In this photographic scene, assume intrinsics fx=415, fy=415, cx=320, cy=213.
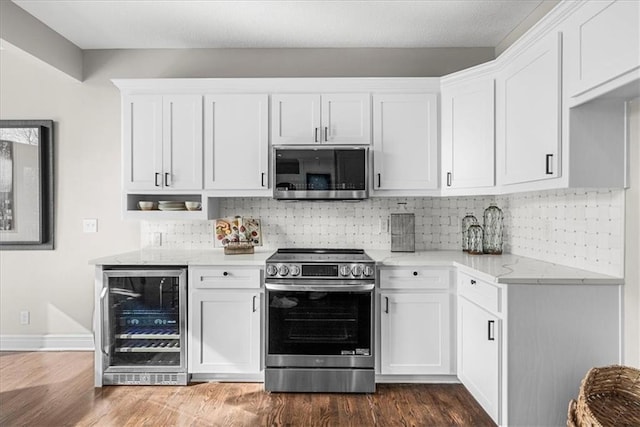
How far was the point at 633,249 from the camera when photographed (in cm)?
197

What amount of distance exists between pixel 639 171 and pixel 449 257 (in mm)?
1368

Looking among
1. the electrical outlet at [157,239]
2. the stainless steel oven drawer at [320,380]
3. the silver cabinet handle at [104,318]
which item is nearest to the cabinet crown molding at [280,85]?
the electrical outlet at [157,239]

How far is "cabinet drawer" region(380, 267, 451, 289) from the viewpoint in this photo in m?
2.90

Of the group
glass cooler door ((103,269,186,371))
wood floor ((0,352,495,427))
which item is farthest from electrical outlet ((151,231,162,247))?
wood floor ((0,352,495,427))

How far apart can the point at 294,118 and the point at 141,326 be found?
1.90 m

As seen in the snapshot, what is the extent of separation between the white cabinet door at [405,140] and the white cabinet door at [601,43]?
1237mm

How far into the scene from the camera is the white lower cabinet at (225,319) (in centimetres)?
293

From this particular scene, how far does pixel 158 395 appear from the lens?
9.17ft

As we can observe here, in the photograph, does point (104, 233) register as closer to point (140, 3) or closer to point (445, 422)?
point (140, 3)

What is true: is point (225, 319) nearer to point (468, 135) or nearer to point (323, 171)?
point (323, 171)

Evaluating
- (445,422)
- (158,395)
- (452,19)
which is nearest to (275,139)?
(452,19)

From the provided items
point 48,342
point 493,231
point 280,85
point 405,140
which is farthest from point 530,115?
point 48,342

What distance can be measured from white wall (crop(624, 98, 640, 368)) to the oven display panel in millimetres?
1614

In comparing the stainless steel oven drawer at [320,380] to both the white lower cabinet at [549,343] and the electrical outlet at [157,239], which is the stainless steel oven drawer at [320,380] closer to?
the white lower cabinet at [549,343]
